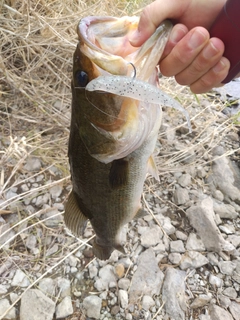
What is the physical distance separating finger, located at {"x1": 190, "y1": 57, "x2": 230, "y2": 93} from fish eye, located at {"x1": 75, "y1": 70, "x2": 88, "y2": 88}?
1.75ft

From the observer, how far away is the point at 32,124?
341 cm

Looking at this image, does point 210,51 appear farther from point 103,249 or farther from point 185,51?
point 103,249

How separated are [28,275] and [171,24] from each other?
1.84 metres

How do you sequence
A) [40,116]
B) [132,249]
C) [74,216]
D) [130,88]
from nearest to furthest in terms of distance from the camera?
[130,88], [74,216], [132,249], [40,116]

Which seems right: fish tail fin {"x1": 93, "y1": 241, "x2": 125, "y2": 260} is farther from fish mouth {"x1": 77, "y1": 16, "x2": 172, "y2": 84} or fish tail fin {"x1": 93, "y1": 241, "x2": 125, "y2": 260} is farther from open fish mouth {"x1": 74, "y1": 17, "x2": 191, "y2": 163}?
fish mouth {"x1": 77, "y1": 16, "x2": 172, "y2": 84}

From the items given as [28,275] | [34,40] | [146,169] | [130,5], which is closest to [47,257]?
[28,275]

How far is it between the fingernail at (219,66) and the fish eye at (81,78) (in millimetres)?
536

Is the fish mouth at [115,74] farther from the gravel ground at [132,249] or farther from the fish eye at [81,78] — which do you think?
the gravel ground at [132,249]

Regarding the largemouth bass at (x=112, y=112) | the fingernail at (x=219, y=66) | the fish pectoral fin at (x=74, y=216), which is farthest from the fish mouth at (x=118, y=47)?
the fish pectoral fin at (x=74, y=216)

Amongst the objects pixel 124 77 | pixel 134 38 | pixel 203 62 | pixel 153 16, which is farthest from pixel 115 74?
pixel 203 62

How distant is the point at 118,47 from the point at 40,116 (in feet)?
7.02

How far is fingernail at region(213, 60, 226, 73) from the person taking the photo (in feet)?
4.88

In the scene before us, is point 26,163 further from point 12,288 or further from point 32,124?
point 12,288

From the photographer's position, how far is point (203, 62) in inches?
59.4
